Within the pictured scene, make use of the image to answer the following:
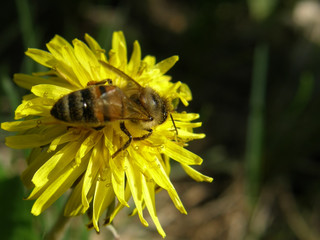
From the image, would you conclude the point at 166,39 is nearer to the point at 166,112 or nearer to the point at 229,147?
→ the point at 229,147

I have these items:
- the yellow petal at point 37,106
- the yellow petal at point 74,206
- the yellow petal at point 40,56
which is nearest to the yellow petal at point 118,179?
the yellow petal at point 74,206

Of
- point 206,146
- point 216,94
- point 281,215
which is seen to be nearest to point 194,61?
point 216,94

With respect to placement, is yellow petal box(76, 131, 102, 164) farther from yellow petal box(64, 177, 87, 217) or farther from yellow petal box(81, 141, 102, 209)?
yellow petal box(64, 177, 87, 217)

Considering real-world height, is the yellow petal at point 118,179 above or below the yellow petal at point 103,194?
above

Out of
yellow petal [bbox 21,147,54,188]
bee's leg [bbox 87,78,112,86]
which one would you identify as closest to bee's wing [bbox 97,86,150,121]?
bee's leg [bbox 87,78,112,86]

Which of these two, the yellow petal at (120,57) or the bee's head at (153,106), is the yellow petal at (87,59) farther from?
the bee's head at (153,106)

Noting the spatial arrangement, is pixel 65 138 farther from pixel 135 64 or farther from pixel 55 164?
pixel 135 64

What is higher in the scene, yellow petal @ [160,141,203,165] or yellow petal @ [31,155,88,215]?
yellow petal @ [160,141,203,165]
